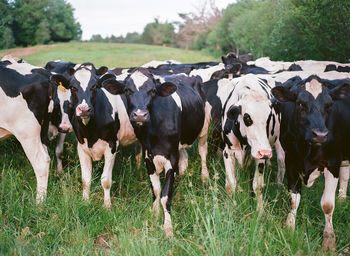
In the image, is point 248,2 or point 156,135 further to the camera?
point 248,2

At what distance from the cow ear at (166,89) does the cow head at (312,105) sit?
4.49ft

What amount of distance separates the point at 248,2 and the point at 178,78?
1693 inches

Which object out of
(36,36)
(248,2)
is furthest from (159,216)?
(248,2)

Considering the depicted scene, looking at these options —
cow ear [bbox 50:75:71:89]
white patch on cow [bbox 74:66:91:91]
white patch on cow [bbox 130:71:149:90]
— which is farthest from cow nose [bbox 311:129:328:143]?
cow ear [bbox 50:75:71:89]

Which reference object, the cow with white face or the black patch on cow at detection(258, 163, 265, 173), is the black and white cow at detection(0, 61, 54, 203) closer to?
the cow with white face

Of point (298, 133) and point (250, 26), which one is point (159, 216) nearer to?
point (298, 133)

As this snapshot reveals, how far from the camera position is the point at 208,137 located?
772 centimetres

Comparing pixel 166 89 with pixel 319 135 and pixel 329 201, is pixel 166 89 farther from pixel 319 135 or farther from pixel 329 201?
pixel 329 201

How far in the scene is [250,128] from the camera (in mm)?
5062

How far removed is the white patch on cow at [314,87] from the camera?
4496 millimetres

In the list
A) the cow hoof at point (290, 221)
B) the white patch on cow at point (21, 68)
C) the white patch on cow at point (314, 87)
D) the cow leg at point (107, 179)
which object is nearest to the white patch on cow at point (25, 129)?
the white patch on cow at point (21, 68)

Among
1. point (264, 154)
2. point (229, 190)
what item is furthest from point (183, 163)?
point (264, 154)

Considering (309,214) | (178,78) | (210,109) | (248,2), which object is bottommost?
(309,214)

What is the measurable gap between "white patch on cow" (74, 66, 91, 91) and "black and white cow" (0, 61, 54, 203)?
2.25 feet
